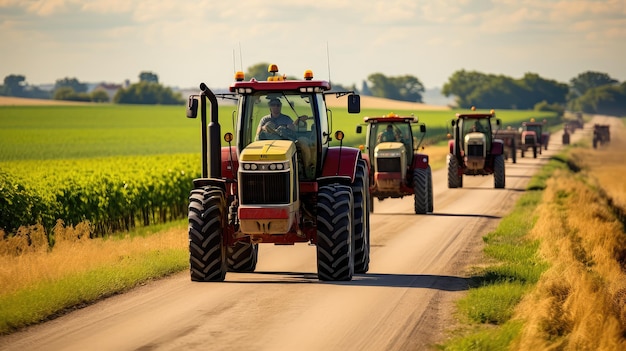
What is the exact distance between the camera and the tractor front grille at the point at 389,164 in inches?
1097

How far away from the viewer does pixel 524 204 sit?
101 feet

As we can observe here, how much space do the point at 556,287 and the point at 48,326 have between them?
6.02m

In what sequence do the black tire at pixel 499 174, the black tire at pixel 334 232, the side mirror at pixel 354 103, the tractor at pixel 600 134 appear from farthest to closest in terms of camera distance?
1. the tractor at pixel 600 134
2. the black tire at pixel 499 174
3. the side mirror at pixel 354 103
4. the black tire at pixel 334 232

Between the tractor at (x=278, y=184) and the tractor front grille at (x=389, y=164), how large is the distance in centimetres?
1122

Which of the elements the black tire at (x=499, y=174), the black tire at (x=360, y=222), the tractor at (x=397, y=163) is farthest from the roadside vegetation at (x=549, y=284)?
the black tire at (x=499, y=174)

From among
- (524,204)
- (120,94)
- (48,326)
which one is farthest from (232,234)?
(120,94)

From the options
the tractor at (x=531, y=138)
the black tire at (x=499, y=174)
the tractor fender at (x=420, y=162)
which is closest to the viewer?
the tractor fender at (x=420, y=162)

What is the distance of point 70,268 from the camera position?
656 inches

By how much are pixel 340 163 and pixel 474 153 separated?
22632mm

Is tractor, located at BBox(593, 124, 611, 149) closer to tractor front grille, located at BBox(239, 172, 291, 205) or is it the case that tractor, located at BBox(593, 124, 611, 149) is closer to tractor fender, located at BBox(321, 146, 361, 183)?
tractor fender, located at BBox(321, 146, 361, 183)

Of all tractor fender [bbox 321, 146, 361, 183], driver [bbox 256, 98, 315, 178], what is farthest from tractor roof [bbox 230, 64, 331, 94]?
tractor fender [bbox 321, 146, 361, 183]

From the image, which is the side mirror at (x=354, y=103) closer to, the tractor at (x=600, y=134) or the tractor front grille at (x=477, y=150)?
the tractor front grille at (x=477, y=150)

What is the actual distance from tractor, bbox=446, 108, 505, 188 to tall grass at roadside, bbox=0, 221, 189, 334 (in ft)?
57.0

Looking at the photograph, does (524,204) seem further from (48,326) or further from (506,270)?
(48,326)
